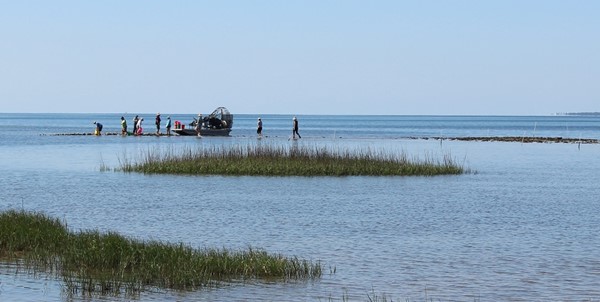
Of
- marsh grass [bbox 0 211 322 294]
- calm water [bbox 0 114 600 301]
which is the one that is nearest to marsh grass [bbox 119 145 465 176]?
calm water [bbox 0 114 600 301]

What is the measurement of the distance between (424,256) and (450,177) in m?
Result: 25.9

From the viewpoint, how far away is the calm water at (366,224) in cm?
1853

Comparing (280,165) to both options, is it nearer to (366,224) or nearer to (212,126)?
(366,224)

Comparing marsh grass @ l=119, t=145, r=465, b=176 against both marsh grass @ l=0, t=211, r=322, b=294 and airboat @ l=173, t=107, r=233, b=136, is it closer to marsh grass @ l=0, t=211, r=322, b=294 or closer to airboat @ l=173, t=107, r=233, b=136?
marsh grass @ l=0, t=211, r=322, b=294

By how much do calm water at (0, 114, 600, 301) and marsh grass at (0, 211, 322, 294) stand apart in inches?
17.8

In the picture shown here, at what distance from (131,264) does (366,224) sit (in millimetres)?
11691

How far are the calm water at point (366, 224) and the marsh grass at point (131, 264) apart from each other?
452 millimetres

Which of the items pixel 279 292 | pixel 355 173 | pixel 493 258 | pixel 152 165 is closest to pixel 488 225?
pixel 493 258

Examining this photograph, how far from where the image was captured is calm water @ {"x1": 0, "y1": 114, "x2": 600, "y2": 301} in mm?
18531

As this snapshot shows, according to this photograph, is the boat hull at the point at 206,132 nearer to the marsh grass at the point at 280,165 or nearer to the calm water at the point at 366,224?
the calm water at the point at 366,224

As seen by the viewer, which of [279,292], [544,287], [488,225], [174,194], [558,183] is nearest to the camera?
[279,292]

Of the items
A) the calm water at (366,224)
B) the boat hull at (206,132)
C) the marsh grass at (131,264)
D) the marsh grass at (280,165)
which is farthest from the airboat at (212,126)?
the marsh grass at (131,264)

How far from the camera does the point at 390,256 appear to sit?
896 inches

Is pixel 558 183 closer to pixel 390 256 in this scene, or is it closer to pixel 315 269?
pixel 390 256
